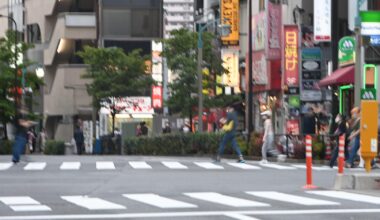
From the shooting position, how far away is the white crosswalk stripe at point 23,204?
17.0 m

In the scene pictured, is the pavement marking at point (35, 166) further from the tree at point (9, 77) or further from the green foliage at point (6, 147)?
the tree at point (9, 77)

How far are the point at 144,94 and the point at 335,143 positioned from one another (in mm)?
36090

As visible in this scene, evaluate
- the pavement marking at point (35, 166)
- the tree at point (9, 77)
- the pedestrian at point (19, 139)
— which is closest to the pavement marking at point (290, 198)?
the pavement marking at point (35, 166)

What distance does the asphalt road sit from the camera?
16047mm

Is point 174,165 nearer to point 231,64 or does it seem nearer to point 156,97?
point 231,64

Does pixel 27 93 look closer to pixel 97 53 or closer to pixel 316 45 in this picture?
Answer: pixel 97 53

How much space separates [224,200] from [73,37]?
5795 cm

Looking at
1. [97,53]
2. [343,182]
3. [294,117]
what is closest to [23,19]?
[97,53]

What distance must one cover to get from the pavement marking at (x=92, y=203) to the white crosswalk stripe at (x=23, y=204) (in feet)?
2.07

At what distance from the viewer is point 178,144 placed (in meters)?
43.2

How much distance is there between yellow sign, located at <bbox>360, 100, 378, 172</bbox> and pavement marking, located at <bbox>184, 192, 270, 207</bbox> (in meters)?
5.62

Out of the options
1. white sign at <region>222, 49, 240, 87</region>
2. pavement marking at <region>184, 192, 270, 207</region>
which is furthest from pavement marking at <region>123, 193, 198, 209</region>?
white sign at <region>222, 49, 240, 87</region>

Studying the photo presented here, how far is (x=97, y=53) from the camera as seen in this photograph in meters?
59.6

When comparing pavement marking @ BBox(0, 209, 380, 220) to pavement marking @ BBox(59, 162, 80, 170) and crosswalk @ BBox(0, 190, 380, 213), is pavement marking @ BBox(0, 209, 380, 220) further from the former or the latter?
pavement marking @ BBox(59, 162, 80, 170)
